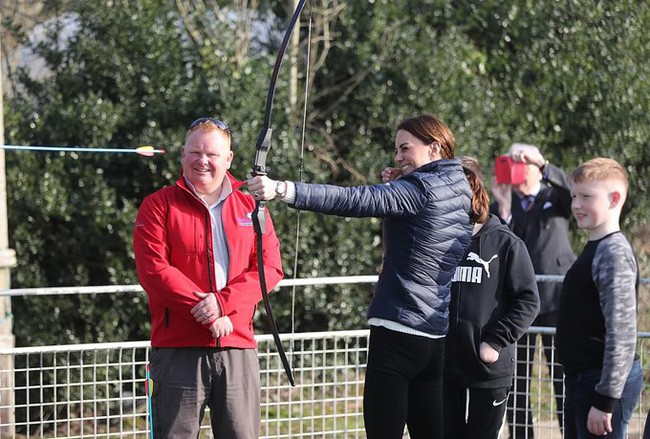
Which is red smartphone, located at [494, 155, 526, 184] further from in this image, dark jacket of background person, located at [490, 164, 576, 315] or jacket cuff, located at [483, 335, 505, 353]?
jacket cuff, located at [483, 335, 505, 353]

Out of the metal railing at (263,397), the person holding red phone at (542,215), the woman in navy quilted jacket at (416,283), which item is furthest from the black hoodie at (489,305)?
the person holding red phone at (542,215)

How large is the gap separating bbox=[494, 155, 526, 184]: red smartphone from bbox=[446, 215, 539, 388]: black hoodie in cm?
149

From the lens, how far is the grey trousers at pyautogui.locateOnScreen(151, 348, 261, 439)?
13.9 ft

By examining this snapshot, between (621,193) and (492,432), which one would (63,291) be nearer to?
(492,432)

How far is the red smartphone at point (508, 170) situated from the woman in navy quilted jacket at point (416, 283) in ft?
6.02

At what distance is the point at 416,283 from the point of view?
4105 mm

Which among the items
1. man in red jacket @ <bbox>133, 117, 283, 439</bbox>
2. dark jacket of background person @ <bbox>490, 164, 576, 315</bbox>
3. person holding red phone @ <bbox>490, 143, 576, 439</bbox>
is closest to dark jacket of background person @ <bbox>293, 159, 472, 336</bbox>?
man in red jacket @ <bbox>133, 117, 283, 439</bbox>

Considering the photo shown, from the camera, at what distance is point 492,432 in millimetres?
4500

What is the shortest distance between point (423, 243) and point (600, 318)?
0.70 metres

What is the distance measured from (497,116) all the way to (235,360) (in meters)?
4.57

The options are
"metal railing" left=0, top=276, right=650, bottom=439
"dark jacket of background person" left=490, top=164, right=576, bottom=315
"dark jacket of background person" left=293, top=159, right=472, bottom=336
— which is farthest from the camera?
"dark jacket of background person" left=490, top=164, right=576, bottom=315

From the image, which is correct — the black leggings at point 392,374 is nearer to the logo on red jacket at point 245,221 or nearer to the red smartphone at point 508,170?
the logo on red jacket at point 245,221

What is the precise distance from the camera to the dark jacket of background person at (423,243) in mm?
4020

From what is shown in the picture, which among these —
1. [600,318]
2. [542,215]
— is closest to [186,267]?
[600,318]
